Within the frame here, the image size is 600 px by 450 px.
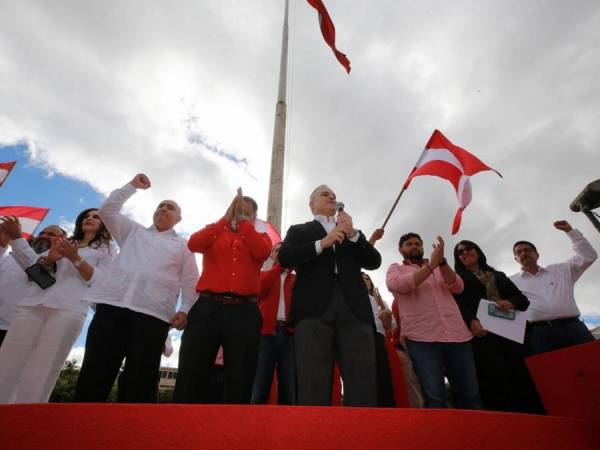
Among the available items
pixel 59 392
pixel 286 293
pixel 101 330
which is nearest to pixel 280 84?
pixel 286 293

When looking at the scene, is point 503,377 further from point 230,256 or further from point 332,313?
point 230,256

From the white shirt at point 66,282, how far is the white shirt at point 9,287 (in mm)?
294

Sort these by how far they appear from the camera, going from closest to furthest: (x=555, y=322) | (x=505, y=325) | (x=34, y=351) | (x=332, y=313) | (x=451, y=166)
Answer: (x=332, y=313) → (x=34, y=351) → (x=505, y=325) → (x=555, y=322) → (x=451, y=166)

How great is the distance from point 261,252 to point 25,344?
1794 millimetres

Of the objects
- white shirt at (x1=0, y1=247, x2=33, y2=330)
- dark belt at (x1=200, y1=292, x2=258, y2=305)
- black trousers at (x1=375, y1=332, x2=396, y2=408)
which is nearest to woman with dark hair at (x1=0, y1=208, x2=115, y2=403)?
white shirt at (x1=0, y1=247, x2=33, y2=330)

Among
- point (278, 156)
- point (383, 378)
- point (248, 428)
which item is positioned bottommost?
point (248, 428)

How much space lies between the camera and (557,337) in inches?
135

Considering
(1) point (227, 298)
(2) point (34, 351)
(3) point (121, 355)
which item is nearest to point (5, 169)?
(2) point (34, 351)

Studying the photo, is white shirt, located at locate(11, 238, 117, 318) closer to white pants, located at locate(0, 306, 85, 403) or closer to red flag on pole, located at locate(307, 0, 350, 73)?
white pants, located at locate(0, 306, 85, 403)

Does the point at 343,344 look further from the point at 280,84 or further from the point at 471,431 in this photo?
the point at 280,84

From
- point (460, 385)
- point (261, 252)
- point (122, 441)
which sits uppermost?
point (261, 252)

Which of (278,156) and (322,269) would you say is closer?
(322,269)

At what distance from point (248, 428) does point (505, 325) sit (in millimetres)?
2875

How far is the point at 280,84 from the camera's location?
8203 millimetres
